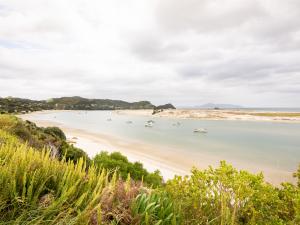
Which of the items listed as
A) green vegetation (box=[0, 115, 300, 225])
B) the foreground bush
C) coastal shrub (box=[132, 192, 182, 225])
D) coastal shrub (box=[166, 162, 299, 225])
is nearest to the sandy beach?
coastal shrub (box=[166, 162, 299, 225])

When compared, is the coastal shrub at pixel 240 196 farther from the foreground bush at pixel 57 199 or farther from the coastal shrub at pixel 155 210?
the foreground bush at pixel 57 199

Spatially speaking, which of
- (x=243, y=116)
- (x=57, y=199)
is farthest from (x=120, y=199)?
(x=243, y=116)

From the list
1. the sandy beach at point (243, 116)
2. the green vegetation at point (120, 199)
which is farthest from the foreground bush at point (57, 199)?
the sandy beach at point (243, 116)

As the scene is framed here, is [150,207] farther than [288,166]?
No

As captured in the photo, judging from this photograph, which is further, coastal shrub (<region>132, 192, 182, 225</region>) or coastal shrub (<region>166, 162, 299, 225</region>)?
coastal shrub (<region>166, 162, 299, 225</region>)

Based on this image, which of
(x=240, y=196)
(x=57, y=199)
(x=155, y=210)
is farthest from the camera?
(x=240, y=196)

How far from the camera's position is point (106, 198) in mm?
2801

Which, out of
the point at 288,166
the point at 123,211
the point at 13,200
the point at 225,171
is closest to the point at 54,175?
the point at 13,200

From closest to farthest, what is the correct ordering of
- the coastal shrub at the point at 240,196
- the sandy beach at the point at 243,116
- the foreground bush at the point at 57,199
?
the foreground bush at the point at 57,199 → the coastal shrub at the point at 240,196 → the sandy beach at the point at 243,116

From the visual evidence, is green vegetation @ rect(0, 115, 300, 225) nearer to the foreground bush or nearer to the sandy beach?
the foreground bush

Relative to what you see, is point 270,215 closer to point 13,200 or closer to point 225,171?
point 225,171

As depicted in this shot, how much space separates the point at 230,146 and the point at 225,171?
33109mm

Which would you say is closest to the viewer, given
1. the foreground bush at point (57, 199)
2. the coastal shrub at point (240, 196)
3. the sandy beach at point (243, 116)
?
the foreground bush at point (57, 199)

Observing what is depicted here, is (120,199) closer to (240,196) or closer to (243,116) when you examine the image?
(240,196)
